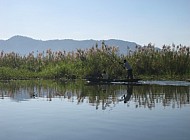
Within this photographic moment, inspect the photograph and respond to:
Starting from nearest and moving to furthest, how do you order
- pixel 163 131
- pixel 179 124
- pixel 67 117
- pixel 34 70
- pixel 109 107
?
1. pixel 163 131
2. pixel 179 124
3. pixel 67 117
4. pixel 109 107
5. pixel 34 70

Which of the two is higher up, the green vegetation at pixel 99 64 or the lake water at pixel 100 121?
the green vegetation at pixel 99 64

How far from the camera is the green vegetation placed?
117ft

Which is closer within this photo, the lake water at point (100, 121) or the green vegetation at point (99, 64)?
the lake water at point (100, 121)

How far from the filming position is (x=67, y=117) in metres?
13.4

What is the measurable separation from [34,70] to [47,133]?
39.8 metres

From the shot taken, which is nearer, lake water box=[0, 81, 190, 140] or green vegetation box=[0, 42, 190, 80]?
lake water box=[0, 81, 190, 140]

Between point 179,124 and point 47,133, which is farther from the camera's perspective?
point 179,124

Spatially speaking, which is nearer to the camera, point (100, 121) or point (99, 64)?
point (100, 121)

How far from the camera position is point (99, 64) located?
3884 centimetres

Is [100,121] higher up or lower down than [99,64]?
lower down

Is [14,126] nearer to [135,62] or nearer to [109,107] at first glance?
[109,107]

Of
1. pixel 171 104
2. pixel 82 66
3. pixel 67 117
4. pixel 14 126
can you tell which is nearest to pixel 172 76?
pixel 82 66

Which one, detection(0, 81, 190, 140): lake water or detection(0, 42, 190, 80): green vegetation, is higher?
detection(0, 42, 190, 80): green vegetation

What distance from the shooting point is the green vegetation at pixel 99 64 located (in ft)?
117
